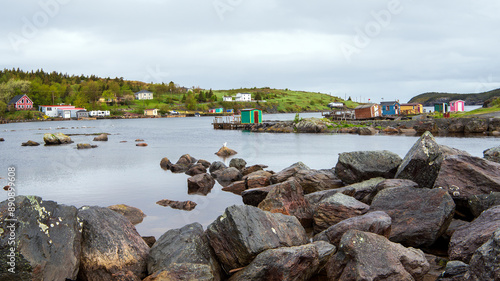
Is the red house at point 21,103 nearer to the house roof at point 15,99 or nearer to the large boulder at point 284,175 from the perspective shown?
the house roof at point 15,99

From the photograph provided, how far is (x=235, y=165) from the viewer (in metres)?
23.9

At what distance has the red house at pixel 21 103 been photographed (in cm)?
15912

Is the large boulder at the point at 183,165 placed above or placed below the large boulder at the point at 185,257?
below

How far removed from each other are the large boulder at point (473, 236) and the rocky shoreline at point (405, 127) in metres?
49.4

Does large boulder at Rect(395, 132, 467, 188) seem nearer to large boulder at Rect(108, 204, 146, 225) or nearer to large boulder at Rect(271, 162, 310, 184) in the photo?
large boulder at Rect(271, 162, 310, 184)

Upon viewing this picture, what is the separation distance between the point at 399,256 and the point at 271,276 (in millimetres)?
2457

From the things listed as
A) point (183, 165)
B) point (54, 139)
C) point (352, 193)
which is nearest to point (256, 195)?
point (352, 193)

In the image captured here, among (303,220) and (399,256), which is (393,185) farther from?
(399,256)

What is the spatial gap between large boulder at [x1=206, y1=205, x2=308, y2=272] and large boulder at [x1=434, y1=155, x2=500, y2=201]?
5.12 meters

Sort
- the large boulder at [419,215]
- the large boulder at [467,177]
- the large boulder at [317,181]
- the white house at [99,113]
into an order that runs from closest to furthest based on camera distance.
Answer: the large boulder at [419,215]
the large boulder at [467,177]
the large boulder at [317,181]
the white house at [99,113]

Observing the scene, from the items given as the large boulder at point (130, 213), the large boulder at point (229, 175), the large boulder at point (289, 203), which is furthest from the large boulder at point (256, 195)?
the large boulder at point (229, 175)

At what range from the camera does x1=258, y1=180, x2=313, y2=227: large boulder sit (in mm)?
12000

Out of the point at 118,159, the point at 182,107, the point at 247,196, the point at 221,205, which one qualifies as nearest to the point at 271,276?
the point at 247,196

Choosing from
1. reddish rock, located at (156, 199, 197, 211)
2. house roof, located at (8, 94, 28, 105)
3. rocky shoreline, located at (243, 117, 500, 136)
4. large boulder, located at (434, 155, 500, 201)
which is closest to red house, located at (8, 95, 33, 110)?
house roof, located at (8, 94, 28, 105)
